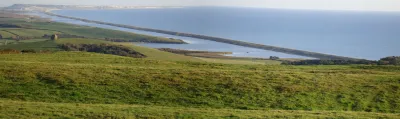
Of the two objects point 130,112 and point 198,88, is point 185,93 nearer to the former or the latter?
point 198,88

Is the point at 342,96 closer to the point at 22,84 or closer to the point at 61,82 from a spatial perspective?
the point at 61,82

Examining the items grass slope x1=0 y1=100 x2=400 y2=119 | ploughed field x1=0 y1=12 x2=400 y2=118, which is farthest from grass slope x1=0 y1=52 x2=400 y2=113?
grass slope x1=0 y1=100 x2=400 y2=119

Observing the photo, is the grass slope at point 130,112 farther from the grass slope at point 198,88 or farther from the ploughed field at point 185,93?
the grass slope at point 198,88

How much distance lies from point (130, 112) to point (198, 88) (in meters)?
6.51

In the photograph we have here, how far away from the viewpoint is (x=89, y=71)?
1039 inches

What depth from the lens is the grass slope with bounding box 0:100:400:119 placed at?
1708 centimetres

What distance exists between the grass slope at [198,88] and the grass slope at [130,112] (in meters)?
1.73

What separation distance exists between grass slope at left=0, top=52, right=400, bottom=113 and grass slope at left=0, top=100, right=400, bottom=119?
1735mm

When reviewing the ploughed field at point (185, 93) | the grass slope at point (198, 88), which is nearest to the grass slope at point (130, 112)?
the ploughed field at point (185, 93)

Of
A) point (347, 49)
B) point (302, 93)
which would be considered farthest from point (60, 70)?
point (347, 49)

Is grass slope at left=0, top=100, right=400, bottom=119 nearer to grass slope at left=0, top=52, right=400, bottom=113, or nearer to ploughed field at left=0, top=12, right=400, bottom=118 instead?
ploughed field at left=0, top=12, right=400, bottom=118

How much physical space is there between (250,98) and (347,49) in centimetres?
10811

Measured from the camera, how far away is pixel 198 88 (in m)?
23.7

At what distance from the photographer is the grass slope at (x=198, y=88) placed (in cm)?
2150
